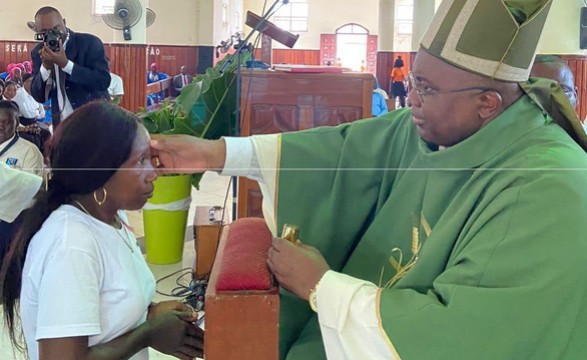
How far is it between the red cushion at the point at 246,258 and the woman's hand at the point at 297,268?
2 centimetres

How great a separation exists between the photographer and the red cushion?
89cm

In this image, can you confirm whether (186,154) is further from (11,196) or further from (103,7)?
(103,7)

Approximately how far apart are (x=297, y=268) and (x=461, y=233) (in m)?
0.25

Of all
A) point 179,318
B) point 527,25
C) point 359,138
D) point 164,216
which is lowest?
point 164,216

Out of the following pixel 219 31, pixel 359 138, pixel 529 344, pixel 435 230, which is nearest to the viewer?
pixel 529 344

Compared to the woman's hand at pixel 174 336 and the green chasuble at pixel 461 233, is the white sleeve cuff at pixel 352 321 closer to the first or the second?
the green chasuble at pixel 461 233

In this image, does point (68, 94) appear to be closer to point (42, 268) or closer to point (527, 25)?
point (42, 268)

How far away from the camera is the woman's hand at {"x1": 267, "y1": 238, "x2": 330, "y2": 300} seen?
3.45 feet

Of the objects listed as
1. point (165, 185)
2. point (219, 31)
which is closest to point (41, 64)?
point (165, 185)

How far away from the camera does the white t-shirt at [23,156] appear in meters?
1.73

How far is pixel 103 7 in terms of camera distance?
4562 millimetres

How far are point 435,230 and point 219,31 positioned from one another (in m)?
10.6

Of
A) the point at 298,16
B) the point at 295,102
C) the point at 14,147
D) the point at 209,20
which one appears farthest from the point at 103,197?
the point at 298,16

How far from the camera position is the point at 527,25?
106cm
